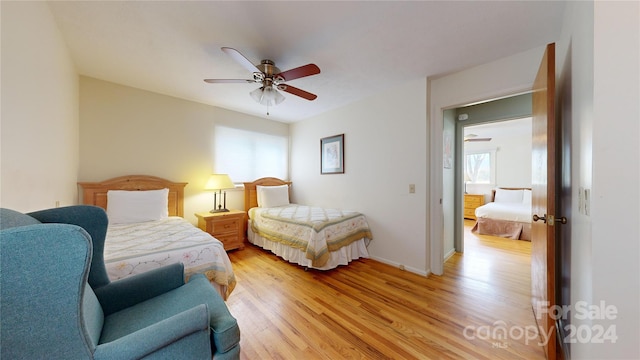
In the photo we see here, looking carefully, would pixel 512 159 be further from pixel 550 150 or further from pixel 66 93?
pixel 66 93

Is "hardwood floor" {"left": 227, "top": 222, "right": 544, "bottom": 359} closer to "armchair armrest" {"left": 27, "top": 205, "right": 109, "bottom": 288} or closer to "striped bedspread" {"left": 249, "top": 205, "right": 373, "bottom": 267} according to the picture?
"striped bedspread" {"left": 249, "top": 205, "right": 373, "bottom": 267}

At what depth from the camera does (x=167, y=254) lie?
5.18 ft

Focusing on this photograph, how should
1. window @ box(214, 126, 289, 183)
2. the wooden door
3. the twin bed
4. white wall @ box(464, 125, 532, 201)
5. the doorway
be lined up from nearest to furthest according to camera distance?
the wooden door
the twin bed
the doorway
window @ box(214, 126, 289, 183)
white wall @ box(464, 125, 532, 201)

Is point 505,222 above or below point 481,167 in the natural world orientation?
below

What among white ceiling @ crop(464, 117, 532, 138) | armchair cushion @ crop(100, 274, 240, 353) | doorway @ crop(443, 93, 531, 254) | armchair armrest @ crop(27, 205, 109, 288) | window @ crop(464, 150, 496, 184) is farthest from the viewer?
window @ crop(464, 150, 496, 184)

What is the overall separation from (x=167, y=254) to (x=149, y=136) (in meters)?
2.17

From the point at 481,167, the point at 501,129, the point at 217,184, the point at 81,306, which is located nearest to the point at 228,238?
the point at 217,184

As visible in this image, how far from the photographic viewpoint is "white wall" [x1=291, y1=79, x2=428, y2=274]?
256cm

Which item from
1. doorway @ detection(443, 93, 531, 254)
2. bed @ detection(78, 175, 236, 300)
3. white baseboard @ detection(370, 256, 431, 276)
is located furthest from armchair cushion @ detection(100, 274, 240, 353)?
doorway @ detection(443, 93, 531, 254)

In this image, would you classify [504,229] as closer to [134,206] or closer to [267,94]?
[267,94]

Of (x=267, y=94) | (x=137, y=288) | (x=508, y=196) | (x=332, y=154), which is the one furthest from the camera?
(x=508, y=196)

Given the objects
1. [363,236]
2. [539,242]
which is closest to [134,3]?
[363,236]

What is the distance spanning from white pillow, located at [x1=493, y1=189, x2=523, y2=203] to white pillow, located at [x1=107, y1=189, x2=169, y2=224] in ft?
22.6

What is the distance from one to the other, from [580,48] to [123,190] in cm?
424
